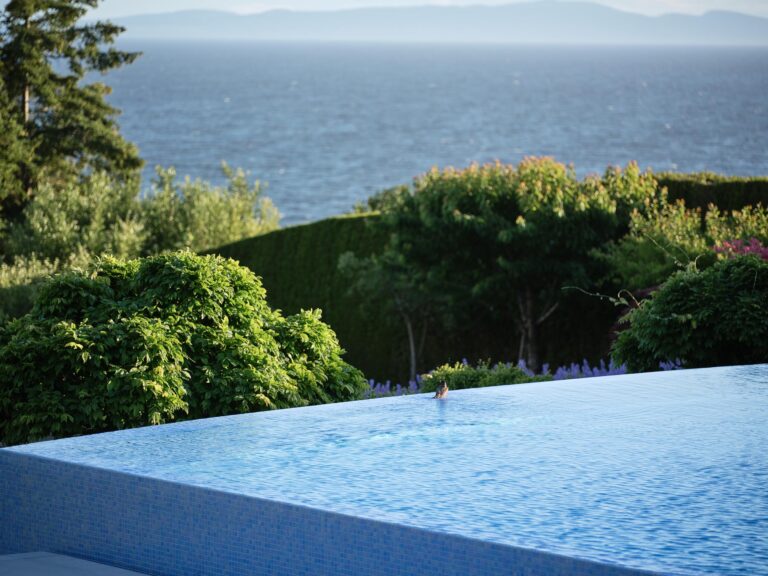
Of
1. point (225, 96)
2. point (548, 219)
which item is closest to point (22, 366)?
point (548, 219)

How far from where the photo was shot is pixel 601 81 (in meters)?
163

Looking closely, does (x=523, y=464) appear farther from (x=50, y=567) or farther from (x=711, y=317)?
(x=711, y=317)

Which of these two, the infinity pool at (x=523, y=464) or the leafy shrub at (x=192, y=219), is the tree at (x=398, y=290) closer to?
the leafy shrub at (x=192, y=219)

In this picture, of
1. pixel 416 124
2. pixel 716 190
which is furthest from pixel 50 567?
pixel 416 124

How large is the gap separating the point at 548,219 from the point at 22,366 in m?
10.0

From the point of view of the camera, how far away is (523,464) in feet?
25.1

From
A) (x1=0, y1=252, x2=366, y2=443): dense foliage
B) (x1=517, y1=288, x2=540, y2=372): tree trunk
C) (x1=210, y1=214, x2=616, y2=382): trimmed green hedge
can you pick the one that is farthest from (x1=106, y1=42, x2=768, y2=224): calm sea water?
(x1=0, y1=252, x2=366, y2=443): dense foliage

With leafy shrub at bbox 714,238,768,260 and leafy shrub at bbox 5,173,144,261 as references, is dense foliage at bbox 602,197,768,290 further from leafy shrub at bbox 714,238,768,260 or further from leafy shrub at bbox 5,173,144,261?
leafy shrub at bbox 5,173,144,261

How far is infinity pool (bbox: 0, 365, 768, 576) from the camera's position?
6137mm

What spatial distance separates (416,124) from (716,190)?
102495 mm

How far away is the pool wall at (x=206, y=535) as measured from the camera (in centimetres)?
598

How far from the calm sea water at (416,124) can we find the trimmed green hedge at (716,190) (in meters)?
54.6

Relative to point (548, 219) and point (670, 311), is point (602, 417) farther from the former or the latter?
point (548, 219)

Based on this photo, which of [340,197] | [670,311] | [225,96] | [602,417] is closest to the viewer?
[602,417]
